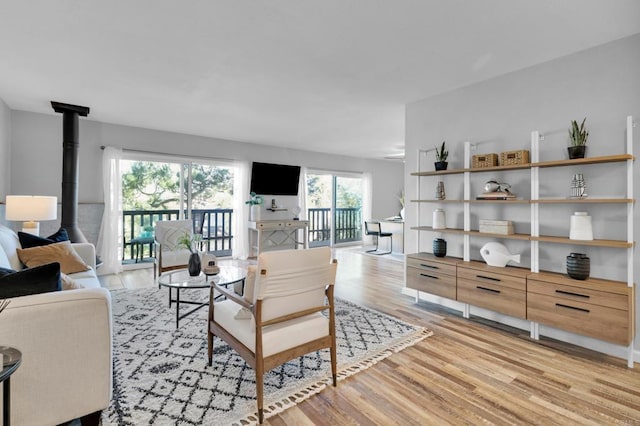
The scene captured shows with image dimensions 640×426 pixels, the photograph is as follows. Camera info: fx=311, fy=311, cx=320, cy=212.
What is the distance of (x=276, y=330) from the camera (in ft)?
5.90

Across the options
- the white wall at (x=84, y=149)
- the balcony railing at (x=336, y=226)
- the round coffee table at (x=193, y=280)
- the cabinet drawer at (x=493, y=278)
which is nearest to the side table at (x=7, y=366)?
the round coffee table at (x=193, y=280)

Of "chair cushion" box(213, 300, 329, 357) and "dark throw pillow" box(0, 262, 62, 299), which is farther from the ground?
"dark throw pillow" box(0, 262, 62, 299)

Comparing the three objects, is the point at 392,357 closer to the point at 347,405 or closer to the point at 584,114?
the point at 347,405

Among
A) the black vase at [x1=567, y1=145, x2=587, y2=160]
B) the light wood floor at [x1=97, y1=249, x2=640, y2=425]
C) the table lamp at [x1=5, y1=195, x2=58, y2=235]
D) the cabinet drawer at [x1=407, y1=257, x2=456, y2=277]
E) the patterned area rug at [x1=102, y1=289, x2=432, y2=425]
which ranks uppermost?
the black vase at [x1=567, y1=145, x2=587, y2=160]

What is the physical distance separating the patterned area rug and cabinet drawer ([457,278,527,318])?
1.95 feet

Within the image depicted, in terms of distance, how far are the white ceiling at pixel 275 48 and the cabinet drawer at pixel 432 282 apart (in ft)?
6.72

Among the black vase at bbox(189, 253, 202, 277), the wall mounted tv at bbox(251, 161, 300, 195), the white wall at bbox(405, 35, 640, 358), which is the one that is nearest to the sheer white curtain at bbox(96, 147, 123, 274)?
the wall mounted tv at bbox(251, 161, 300, 195)

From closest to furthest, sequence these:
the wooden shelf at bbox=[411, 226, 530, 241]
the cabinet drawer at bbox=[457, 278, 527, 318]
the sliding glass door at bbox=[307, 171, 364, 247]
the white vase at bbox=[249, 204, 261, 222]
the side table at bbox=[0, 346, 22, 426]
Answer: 1. the side table at bbox=[0, 346, 22, 426]
2. the cabinet drawer at bbox=[457, 278, 527, 318]
3. the wooden shelf at bbox=[411, 226, 530, 241]
4. the white vase at bbox=[249, 204, 261, 222]
5. the sliding glass door at bbox=[307, 171, 364, 247]

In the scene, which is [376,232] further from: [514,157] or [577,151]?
[577,151]

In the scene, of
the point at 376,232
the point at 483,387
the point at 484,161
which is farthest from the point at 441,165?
the point at 376,232

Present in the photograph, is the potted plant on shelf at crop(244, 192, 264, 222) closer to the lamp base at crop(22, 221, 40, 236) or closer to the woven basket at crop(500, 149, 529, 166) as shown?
the lamp base at crop(22, 221, 40, 236)

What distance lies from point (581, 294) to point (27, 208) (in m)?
5.30

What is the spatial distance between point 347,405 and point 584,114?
117 inches

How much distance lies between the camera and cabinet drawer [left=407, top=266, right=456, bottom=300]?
3168mm
